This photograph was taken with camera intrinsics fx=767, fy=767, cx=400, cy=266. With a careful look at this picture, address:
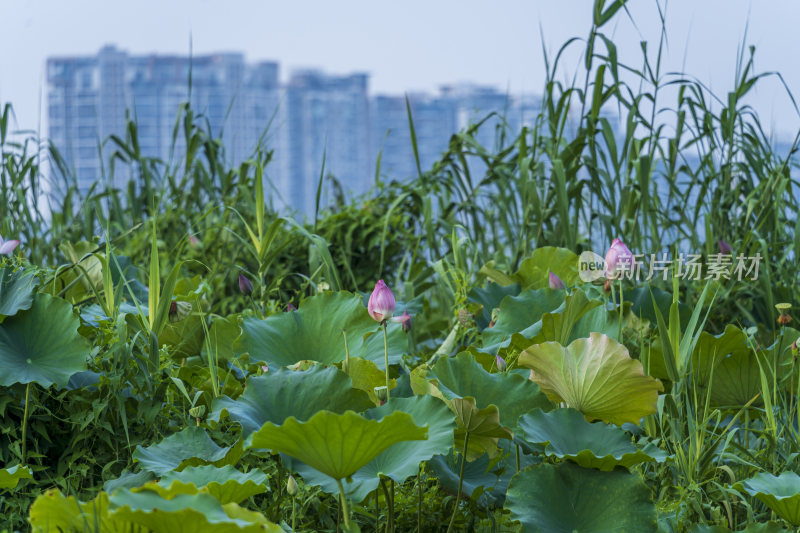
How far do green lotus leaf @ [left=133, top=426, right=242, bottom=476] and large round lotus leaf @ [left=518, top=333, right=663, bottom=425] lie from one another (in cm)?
39

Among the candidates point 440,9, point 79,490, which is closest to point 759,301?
point 79,490

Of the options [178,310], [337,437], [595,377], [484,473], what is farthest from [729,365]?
[178,310]

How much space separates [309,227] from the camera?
7.27 feet

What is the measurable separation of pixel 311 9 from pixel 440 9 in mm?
4912

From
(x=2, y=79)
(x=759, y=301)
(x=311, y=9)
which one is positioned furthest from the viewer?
(x=311, y=9)

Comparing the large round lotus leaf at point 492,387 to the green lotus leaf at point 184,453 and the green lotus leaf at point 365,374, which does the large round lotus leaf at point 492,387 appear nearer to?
the green lotus leaf at point 365,374

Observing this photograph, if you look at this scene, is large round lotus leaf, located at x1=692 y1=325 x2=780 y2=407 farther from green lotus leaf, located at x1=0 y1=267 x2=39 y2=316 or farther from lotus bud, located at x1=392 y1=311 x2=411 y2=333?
green lotus leaf, located at x1=0 y1=267 x2=39 y2=316

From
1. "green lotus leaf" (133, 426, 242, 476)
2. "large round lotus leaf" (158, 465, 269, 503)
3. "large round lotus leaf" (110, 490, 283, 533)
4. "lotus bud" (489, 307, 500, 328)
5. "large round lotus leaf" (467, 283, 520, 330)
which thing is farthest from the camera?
"large round lotus leaf" (467, 283, 520, 330)

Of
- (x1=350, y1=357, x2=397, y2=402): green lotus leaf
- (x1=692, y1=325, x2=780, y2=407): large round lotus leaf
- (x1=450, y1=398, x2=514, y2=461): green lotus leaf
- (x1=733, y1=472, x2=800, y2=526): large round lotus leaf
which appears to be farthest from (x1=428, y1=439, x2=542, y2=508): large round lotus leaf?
(x1=692, y1=325, x2=780, y2=407): large round lotus leaf

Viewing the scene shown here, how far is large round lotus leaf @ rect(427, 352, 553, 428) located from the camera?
100cm

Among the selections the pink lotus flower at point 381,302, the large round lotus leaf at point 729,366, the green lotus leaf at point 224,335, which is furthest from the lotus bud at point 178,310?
the large round lotus leaf at point 729,366

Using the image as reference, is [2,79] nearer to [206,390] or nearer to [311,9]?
[206,390]

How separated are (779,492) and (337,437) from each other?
0.55m

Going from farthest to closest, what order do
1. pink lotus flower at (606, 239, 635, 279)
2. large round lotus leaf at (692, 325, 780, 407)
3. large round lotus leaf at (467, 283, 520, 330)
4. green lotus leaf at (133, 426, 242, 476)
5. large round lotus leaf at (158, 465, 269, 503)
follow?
large round lotus leaf at (467, 283, 520, 330)
large round lotus leaf at (692, 325, 780, 407)
pink lotus flower at (606, 239, 635, 279)
green lotus leaf at (133, 426, 242, 476)
large round lotus leaf at (158, 465, 269, 503)
